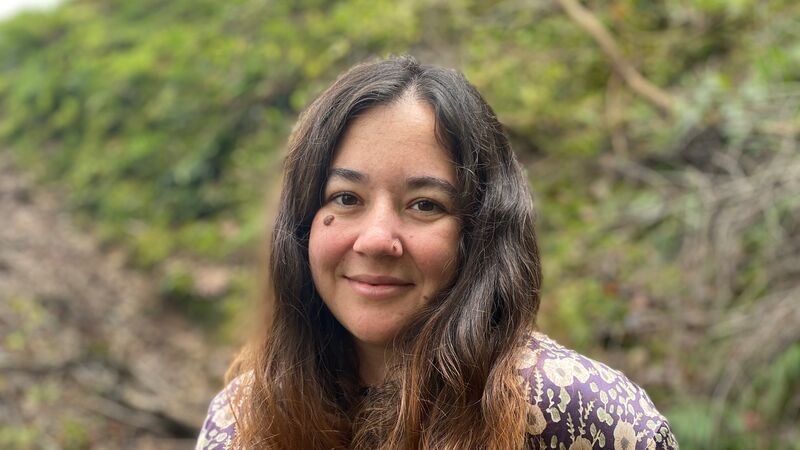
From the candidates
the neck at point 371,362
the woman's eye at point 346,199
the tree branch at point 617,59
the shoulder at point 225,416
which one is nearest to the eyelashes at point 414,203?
the woman's eye at point 346,199

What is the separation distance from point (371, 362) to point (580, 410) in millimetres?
501

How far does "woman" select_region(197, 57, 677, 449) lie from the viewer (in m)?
1.65

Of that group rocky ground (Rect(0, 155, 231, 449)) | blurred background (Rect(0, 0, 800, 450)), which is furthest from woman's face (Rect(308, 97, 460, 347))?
rocky ground (Rect(0, 155, 231, 449))

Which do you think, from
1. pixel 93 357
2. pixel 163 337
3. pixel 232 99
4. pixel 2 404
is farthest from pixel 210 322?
pixel 232 99

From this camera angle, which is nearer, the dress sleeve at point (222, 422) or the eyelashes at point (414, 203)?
the eyelashes at point (414, 203)

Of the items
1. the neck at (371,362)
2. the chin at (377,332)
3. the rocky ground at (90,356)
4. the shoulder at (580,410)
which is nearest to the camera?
the shoulder at (580,410)

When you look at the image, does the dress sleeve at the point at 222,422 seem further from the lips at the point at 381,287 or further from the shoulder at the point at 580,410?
the shoulder at the point at 580,410

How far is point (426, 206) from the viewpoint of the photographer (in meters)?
1.72

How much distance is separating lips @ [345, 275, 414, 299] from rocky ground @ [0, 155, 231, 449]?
3.27m

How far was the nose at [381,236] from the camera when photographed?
1661 mm

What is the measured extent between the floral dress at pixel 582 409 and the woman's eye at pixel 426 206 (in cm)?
34

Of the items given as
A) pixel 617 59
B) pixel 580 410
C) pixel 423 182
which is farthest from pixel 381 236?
pixel 617 59

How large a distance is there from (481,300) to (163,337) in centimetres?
437

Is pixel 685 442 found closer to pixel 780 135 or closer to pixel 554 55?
pixel 780 135
